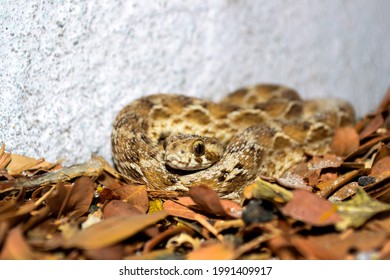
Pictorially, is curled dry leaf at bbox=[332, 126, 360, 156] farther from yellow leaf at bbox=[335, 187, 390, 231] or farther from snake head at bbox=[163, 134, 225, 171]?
yellow leaf at bbox=[335, 187, 390, 231]

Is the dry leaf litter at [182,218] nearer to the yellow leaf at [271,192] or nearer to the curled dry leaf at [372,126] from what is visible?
the yellow leaf at [271,192]

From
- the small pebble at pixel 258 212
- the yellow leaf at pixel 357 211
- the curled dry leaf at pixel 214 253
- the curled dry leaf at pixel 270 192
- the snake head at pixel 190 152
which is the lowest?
the curled dry leaf at pixel 214 253

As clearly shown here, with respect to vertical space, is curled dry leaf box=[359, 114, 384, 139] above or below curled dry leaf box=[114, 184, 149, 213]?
above

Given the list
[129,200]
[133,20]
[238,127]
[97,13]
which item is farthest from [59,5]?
[238,127]

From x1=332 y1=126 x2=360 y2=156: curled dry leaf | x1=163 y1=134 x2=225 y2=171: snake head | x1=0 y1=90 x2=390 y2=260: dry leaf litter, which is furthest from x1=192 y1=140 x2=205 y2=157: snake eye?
x1=332 y1=126 x2=360 y2=156: curled dry leaf

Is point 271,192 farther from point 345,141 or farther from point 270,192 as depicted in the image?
point 345,141

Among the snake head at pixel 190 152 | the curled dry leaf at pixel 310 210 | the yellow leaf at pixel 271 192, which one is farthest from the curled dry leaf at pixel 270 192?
the snake head at pixel 190 152
